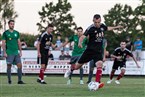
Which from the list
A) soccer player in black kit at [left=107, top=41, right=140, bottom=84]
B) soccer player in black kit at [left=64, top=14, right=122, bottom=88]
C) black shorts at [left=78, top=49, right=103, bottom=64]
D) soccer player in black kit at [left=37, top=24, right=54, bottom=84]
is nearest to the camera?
soccer player in black kit at [left=64, top=14, right=122, bottom=88]

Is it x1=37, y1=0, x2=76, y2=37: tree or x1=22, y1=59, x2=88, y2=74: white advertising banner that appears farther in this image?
x1=37, y1=0, x2=76, y2=37: tree

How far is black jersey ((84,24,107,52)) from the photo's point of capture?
14.9 meters

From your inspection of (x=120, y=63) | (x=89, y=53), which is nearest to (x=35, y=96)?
(x=89, y=53)

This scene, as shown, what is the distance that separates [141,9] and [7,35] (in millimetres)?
50220

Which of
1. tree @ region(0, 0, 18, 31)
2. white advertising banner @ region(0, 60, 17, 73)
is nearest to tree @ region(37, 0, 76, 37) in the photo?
tree @ region(0, 0, 18, 31)

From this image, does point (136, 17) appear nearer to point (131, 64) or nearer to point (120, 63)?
point (131, 64)

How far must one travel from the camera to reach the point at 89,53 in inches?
595

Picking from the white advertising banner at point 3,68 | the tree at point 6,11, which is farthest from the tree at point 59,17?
the white advertising banner at point 3,68

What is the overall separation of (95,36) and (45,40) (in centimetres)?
476

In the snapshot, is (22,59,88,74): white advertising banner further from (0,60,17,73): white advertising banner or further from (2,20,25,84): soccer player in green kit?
(2,20,25,84): soccer player in green kit

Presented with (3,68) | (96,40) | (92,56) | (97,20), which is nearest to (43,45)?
(92,56)

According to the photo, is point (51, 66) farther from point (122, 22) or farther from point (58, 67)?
point (122, 22)

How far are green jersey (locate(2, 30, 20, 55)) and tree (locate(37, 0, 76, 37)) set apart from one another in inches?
2361

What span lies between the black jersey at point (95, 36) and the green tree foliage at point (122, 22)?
4894 centimetres
